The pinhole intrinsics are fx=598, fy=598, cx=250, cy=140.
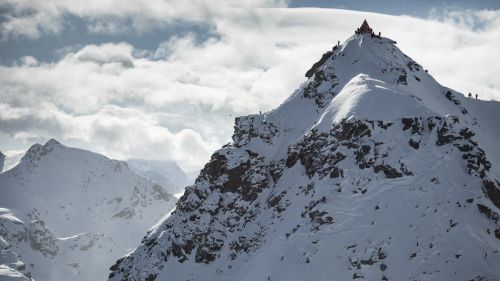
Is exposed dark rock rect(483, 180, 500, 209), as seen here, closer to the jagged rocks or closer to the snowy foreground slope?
the snowy foreground slope

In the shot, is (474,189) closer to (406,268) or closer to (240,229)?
(406,268)

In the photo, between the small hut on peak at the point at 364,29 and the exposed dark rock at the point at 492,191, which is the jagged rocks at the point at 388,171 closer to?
the exposed dark rock at the point at 492,191

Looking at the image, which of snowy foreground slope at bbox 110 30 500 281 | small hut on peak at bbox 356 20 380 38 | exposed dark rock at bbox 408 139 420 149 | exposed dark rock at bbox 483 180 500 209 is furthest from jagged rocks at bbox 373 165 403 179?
small hut on peak at bbox 356 20 380 38

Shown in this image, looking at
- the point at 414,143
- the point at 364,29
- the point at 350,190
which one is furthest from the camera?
the point at 364,29

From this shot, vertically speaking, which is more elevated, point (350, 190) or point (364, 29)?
point (364, 29)

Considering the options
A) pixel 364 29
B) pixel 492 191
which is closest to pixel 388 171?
pixel 492 191

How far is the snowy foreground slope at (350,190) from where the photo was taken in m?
60.7

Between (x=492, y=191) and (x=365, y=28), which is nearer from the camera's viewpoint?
(x=492, y=191)

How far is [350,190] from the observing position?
68812 mm

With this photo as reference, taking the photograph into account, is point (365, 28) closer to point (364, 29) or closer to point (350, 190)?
point (364, 29)

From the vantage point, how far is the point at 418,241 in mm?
60344

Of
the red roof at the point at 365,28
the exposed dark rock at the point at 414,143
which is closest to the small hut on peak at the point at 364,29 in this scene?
the red roof at the point at 365,28

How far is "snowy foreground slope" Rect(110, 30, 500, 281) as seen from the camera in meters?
60.7

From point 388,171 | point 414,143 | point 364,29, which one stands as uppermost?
point 364,29
